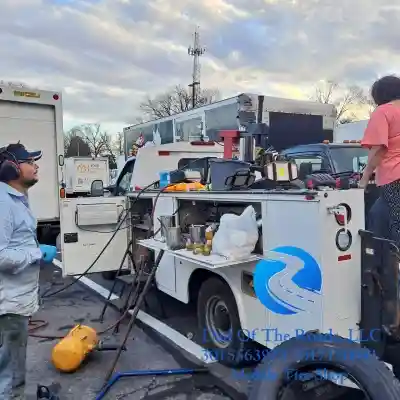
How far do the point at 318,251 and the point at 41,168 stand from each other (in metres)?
6.62

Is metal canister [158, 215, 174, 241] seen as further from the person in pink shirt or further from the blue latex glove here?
the person in pink shirt

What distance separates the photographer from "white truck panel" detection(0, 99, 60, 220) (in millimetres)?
7996

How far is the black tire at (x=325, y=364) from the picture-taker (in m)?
2.61

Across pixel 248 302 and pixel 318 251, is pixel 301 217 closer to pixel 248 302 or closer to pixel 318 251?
pixel 318 251

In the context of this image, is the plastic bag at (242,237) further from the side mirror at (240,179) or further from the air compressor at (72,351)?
the air compressor at (72,351)

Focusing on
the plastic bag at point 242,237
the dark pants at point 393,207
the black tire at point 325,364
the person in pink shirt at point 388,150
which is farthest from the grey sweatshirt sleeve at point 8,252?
the dark pants at point 393,207

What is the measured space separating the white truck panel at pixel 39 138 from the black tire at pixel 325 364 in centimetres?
639

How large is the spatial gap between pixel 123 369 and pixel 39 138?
5509 mm

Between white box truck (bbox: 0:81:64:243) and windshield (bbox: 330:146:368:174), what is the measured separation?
4970 mm

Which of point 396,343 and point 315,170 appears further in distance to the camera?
point 315,170

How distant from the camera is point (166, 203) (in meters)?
4.80

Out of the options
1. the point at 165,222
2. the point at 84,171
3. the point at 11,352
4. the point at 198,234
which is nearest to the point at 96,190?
the point at 165,222

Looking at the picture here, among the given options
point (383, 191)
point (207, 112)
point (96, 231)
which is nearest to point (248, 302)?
point (383, 191)

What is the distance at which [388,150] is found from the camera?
3260 mm
